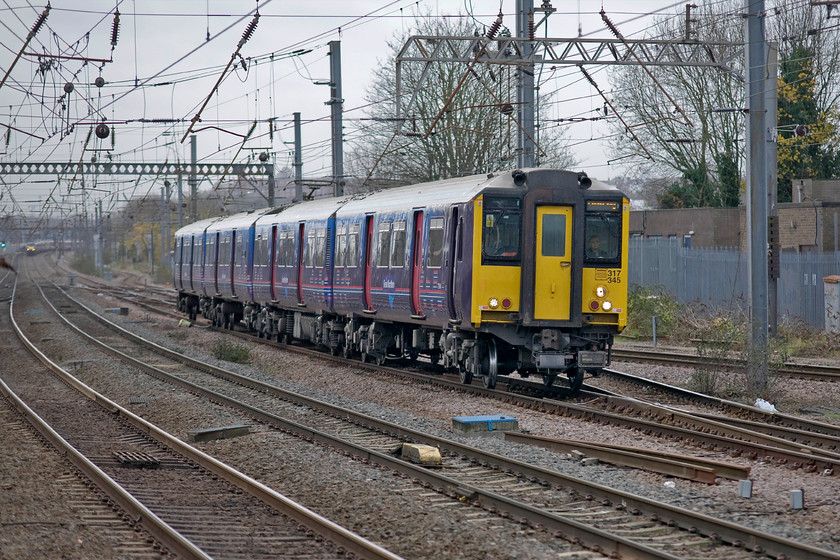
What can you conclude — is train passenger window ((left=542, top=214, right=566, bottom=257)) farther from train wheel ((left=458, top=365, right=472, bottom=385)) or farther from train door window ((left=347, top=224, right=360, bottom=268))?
train door window ((left=347, top=224, right=360, bottom=268))

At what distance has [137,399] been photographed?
609 inches

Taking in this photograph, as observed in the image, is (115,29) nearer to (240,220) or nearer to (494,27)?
(494,27)

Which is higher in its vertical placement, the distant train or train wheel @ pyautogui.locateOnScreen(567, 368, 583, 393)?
the distant train

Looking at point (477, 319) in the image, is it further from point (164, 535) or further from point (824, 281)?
point (824, 281)

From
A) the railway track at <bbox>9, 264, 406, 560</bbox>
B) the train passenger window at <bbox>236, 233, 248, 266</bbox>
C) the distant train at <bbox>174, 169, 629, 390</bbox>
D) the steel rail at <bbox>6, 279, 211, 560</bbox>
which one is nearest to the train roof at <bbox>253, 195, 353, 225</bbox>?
the train passenger window at <bbox>236, 233, 248, 266</bbox>

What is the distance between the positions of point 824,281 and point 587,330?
10.2 metres

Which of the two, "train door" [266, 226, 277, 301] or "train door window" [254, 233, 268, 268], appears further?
"train door window" [254, 233, 268, 268]

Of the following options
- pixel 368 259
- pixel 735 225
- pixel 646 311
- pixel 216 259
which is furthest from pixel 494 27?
pixel 735 225

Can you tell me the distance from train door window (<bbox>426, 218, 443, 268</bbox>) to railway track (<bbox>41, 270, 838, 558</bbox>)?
4414 mm

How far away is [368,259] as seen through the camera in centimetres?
1930

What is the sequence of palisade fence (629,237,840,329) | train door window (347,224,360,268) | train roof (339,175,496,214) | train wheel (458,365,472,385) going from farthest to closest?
palisade fence (629,237,840,329) < train door window (347,224,360,268) < train wheel (458,365,472,385) < train roof (339,175,496,214)

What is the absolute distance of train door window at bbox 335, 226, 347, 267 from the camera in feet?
67.5

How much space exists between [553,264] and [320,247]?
860 centimetres

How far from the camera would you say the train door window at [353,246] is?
19.8m
